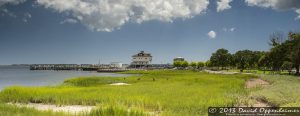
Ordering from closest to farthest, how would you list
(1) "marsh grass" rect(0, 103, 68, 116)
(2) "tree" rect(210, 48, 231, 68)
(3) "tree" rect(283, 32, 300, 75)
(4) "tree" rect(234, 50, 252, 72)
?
(1) "marsh grass" rect(0, 103, 68, 116), (3) "tree" rect(283, 32, 300, 75), (4) "tree" rect(234, 50, 252, 72), (2) "tree" rect(210, 48, 231, 68)

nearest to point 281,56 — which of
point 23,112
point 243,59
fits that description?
point 243,59

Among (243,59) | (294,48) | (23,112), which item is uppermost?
(294,48)

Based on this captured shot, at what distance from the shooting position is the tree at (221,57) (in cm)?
14888

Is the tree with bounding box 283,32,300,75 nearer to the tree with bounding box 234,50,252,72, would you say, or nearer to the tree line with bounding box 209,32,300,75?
the tree line with bounding box 209,32,300,75

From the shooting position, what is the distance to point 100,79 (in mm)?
61094

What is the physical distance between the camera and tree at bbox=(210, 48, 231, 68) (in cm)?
14888

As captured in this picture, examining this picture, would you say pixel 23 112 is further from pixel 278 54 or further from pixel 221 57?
pixel 221 57

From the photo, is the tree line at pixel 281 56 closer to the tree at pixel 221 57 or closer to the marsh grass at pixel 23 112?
the tree at pixel 221 57

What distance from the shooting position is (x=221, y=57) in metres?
150

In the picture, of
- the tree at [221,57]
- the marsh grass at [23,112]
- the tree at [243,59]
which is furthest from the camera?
the tree at [221,57]

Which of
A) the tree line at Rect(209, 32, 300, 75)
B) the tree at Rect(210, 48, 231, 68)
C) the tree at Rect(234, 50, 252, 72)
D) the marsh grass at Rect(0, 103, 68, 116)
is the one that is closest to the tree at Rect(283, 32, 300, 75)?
the tree line at Rect(209, 32, 300, 75)

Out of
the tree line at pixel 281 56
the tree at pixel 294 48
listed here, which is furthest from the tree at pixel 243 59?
the tree at pixel 294 48

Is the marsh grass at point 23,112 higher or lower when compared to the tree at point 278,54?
lower

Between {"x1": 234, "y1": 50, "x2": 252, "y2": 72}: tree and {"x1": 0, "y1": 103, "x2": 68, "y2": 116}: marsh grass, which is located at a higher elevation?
{"x1": 234, "y1": 50, "x2": 252, "y2": 72}: tree
